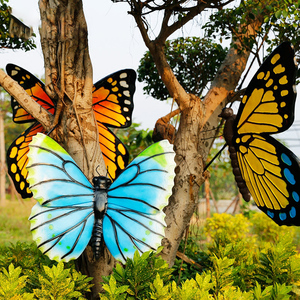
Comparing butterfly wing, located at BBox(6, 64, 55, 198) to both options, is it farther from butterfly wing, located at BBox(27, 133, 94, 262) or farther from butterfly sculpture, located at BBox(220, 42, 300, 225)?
butterfly sculpture, located at BBox(220, 42, 300, 225)

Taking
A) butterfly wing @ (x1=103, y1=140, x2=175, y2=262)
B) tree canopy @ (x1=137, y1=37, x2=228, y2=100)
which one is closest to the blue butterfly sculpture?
butterfly wing @ (x1=103, y1=140, x2=175, y2=262)

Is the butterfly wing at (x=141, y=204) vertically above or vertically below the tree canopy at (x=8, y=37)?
below

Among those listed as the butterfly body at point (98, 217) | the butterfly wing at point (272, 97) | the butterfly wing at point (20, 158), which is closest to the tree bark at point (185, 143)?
the butterfly wing at point (272, 97)

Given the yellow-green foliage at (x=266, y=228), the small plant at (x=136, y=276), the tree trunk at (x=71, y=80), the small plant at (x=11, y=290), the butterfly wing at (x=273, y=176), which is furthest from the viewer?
the yellow-green foliage at (x=266, y=228)

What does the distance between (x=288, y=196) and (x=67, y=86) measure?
4.82ft

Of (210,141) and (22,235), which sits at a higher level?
(210,141)

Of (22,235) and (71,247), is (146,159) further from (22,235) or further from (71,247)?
(22,235)

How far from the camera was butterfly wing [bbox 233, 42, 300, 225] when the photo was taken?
174 centimetres

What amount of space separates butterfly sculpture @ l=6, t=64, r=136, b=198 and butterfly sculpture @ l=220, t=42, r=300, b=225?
81 cm

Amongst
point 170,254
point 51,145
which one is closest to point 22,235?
point 170,254

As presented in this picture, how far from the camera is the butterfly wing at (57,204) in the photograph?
5.24 ft

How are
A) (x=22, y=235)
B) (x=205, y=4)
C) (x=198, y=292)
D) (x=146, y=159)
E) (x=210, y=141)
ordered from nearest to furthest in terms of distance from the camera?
(x=198, y=292) < (x=146, y=159) < (x=205, y=4) < (x=210, y=141) < (x=22, y=235)

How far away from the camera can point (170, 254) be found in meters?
2.29

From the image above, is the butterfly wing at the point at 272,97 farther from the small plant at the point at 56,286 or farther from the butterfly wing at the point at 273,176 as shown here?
the small plant at the point at 56,286
